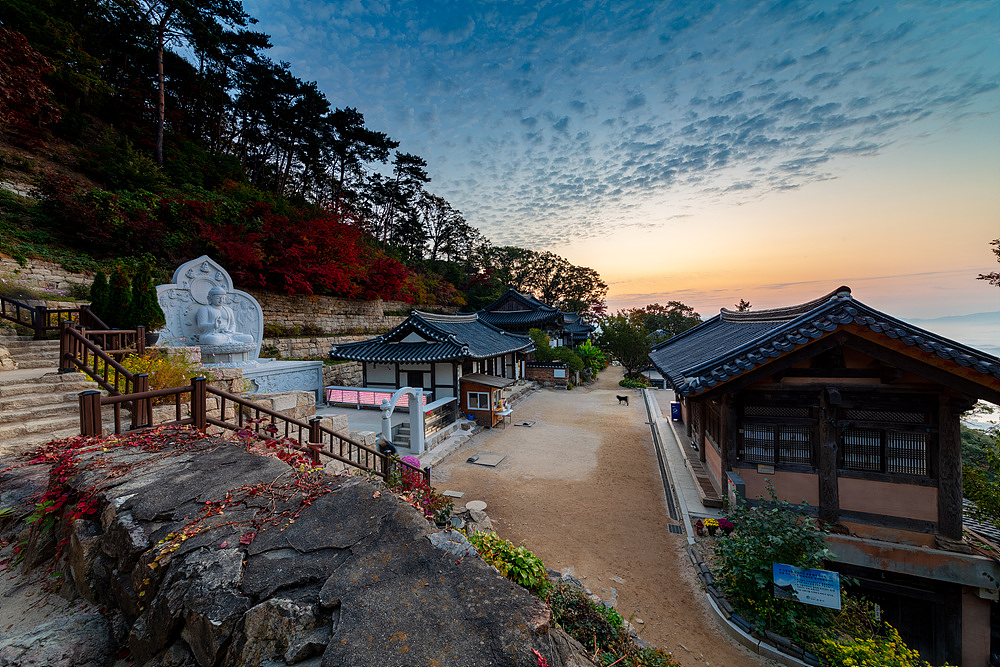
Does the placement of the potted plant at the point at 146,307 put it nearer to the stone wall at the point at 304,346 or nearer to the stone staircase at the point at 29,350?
the stone staircase at the point at 29,350

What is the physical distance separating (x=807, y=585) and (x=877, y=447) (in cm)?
318

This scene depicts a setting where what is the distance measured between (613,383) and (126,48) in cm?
3689

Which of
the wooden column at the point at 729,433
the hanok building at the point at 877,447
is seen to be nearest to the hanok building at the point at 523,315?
the wooden column at the point at 729,433

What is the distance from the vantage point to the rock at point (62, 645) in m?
2.03

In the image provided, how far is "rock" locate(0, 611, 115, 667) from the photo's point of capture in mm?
2030

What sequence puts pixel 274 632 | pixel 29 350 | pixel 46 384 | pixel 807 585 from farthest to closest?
1. pixel 29 350
2. pixel 46 384
3. pixel 807 585
4. pixel 274 632

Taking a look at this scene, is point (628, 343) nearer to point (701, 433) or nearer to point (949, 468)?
point (701, 433)

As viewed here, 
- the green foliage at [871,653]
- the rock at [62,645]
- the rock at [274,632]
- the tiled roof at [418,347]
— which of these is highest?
the tiled roof at [418,347]

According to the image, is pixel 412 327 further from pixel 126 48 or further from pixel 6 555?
pixel 126 48

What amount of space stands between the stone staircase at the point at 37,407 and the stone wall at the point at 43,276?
6.55m

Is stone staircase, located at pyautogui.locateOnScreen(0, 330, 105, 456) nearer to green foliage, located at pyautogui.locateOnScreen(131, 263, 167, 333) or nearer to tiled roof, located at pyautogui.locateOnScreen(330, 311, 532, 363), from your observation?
green foliage, located at pyautogui.locateOnScreen(131, 263, 167, 333)

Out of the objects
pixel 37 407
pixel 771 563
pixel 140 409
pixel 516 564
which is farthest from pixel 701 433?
pixel 37 407

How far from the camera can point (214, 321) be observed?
10.3m

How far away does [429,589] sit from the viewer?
188 centimetres
